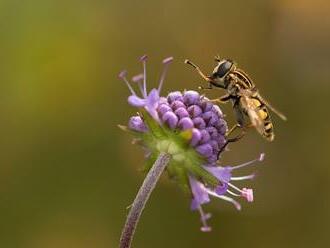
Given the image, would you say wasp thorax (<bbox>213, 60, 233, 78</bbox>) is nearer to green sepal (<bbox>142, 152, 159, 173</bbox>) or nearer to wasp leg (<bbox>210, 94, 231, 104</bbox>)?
wasp leg (<bbox>210, 94, 231, 104</bbox>)

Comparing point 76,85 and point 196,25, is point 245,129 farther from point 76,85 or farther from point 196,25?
point 196,25

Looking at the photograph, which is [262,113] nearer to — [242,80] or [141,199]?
[242,80]

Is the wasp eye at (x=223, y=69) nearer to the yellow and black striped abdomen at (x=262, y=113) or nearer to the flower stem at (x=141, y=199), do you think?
the yellow and black striped abdomen at (x=262, y=113)

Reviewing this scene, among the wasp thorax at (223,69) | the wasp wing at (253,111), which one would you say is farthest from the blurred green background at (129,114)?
the wasp wing at (253,111)

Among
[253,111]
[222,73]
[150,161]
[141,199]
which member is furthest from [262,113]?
[141,199]

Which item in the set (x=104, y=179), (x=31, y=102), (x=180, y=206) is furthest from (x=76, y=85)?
(x=180, y=206)

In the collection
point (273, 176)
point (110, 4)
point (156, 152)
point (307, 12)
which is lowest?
point (273, 176)
